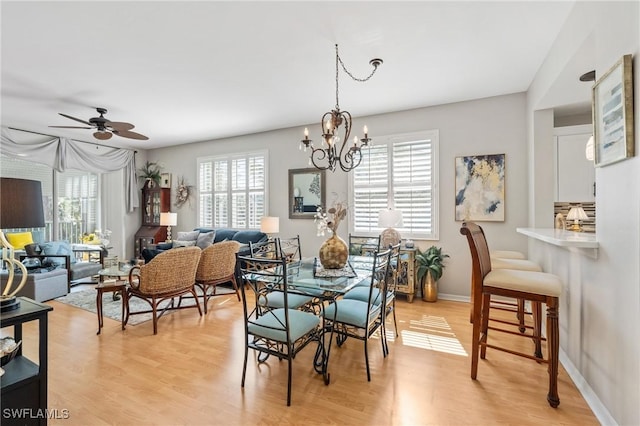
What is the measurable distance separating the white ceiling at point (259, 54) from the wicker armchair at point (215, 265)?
80.8 inches

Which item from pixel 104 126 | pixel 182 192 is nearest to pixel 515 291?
pixel 104 126

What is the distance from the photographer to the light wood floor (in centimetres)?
181

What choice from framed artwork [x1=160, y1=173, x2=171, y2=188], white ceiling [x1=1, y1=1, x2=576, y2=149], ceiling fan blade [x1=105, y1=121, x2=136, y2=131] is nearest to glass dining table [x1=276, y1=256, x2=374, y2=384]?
white ceiling [x1=1, y1=1, x2=576, y2=149]

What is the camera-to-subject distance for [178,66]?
3.04 m

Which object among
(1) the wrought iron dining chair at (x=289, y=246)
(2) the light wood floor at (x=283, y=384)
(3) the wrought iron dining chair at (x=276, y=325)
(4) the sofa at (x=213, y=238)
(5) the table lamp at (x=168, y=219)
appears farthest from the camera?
(5) the table lamp at (x=168, y=219)

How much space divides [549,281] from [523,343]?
1147mm

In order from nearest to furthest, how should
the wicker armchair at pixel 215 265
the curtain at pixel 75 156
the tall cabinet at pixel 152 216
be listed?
1. the wicker armchair at pixel 215 265
2. the curtain at pixel 75 156
3. the tall cabinet at pixel 152 216

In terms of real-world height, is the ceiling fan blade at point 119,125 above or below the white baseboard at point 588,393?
above

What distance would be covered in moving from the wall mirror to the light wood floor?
8.58ft

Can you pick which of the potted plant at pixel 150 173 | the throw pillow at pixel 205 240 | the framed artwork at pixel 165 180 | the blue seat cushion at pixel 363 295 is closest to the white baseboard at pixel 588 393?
the blue seat cushion at pixel 363 295

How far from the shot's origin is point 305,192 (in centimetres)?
520

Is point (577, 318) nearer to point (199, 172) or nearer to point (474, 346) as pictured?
point (474, 346)

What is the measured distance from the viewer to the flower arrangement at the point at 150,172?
6734 mm

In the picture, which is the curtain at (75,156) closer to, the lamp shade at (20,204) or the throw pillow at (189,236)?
the throw pillow at (189,236)
